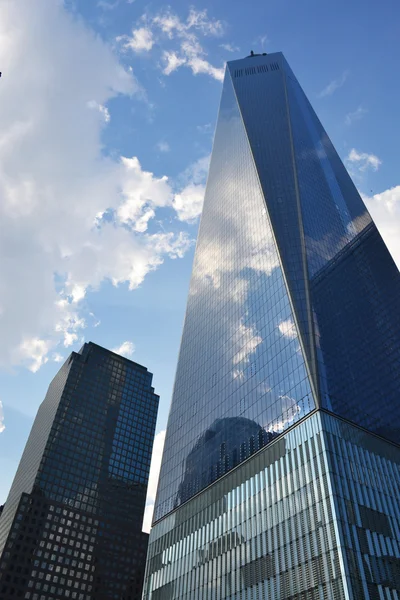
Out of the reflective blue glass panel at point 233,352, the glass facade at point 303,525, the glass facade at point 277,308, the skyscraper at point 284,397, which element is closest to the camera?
the glass facade at point 303,525

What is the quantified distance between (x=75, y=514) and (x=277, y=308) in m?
124

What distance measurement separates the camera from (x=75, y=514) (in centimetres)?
17012

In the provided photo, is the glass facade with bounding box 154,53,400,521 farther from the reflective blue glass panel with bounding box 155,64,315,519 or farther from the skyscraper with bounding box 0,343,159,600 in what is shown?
the skyscraper with bounding box 0,343,159,600

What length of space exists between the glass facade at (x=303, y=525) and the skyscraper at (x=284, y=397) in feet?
0.63

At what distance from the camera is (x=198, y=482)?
8712 centimetres

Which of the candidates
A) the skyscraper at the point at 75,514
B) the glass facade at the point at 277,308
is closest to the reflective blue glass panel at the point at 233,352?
the glass facade at the point at 277,308

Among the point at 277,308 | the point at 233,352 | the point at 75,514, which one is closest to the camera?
the point at 277,308

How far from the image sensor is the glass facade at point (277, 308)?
7406cm

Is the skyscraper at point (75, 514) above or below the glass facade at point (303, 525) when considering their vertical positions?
above

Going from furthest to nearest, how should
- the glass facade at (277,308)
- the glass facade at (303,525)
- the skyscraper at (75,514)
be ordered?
the skyscraper at (75,514) < the glass facade at (277,308) < the glass facade at (303,525)

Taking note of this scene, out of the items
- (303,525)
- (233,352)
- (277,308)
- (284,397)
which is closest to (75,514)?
(233,352)

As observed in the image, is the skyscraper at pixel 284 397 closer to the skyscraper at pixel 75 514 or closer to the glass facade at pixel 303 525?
the glass facade at pixel 303 525

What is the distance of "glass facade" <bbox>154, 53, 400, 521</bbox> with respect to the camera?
74062mm

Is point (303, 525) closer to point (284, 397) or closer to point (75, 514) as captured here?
point (284, 397)
